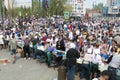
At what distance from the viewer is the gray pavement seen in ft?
48.8

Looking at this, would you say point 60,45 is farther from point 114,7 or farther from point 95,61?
point 114,7

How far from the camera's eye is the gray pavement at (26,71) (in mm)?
14867

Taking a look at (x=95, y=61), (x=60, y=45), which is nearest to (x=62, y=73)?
(x=95, y=61)

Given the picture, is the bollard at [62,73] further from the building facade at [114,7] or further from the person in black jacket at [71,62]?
the building facade at [114,7]

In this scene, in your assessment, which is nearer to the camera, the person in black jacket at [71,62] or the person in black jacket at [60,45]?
the person in black jacket at [71,62]

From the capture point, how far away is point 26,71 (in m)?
16.2

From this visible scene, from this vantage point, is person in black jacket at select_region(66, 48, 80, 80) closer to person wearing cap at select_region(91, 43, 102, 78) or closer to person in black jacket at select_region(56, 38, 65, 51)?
person wearing cap at select_region(91, 43, 102, 78)

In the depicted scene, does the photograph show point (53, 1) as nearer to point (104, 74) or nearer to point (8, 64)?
point (8, 64)

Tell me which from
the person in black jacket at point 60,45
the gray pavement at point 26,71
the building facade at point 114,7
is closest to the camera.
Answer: the gray pavement at point 26,71

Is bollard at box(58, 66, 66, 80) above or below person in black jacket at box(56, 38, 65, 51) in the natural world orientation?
below

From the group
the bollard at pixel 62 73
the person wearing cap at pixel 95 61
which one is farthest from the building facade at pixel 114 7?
the bollard at pixel 62 73

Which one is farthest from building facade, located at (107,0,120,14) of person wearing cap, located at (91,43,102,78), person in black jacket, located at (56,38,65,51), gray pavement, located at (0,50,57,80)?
person wearing cap, located at (91,43,102,78)

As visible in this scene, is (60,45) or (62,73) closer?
(62,73)

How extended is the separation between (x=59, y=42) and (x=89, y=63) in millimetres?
4525
